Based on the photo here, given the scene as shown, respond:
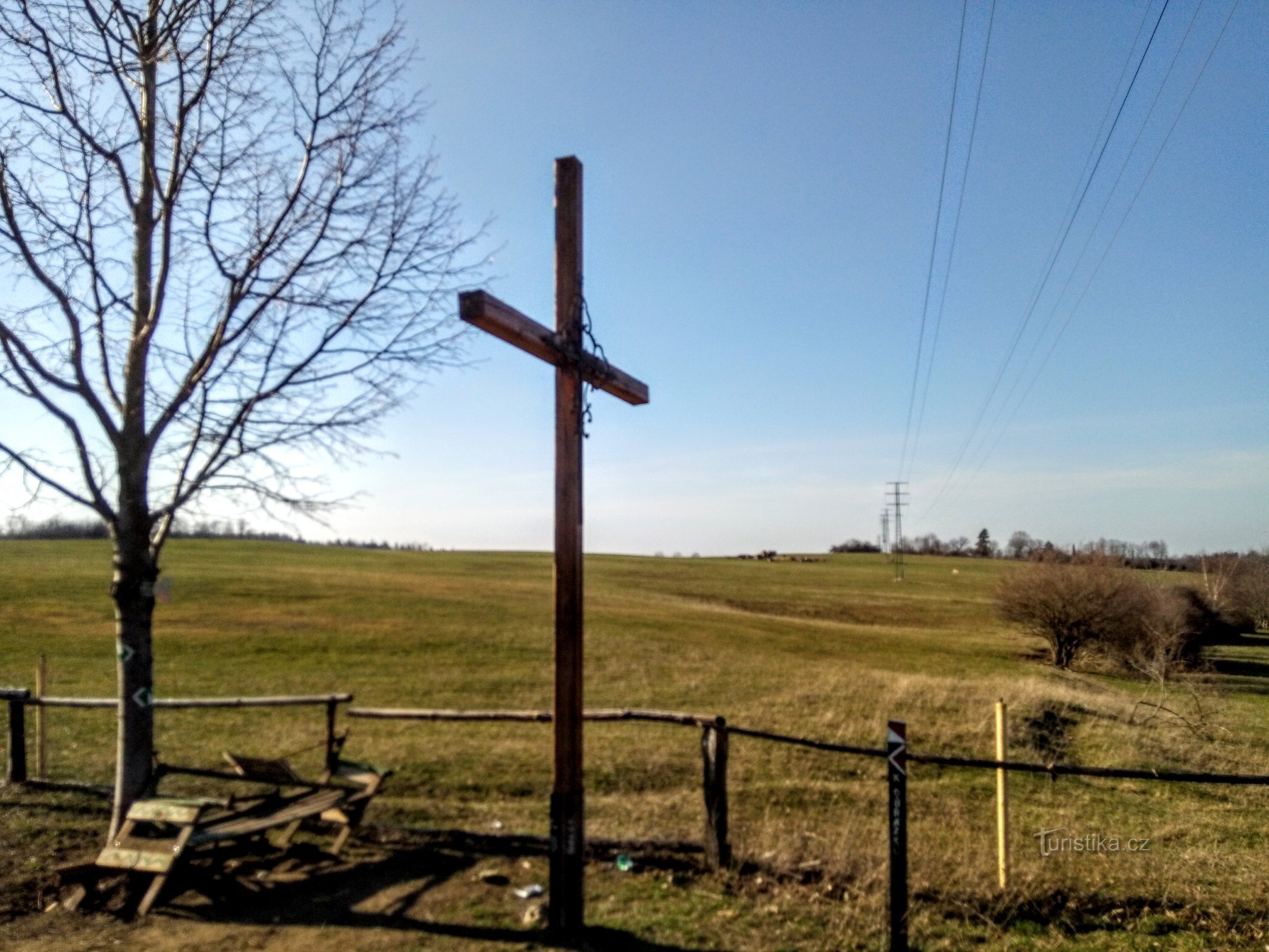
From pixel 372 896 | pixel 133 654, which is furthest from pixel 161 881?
pixel 133 654

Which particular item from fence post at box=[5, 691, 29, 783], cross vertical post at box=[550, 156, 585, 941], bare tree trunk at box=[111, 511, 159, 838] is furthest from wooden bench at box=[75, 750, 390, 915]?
fence post at box=[5, 691, 29, 783]

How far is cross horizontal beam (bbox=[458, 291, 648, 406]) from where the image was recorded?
446 centimetres

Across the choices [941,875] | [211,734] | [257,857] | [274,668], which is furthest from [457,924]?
[274,668]

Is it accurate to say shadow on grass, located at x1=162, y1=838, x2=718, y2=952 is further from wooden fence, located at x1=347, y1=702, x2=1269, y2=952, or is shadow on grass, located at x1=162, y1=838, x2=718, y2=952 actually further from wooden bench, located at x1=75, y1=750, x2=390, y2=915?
wooden fence, located at x1=347, y1=702, x2=1269, y2=952

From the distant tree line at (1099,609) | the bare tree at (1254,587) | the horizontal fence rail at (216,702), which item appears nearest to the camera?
the horizontal fence rail at (216,702)

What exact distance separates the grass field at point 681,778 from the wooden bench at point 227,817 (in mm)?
327

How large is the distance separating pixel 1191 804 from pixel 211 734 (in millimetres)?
12497

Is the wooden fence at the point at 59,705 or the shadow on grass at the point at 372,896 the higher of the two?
the wooden fence at the point at 59,705

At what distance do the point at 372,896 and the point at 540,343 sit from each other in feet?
12.4

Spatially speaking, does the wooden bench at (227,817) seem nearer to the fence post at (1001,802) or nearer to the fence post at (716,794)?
the fence post at (716,794)

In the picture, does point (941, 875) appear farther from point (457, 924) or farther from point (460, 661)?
point (460, 661)

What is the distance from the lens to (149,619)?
6945 mm

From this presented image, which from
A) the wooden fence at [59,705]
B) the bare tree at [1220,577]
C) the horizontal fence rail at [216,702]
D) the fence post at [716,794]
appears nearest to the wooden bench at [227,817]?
the horizontal fence rail at [216,702]

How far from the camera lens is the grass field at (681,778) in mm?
5594
